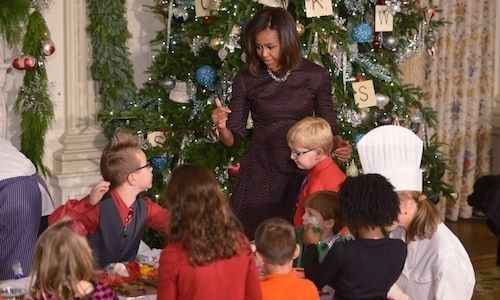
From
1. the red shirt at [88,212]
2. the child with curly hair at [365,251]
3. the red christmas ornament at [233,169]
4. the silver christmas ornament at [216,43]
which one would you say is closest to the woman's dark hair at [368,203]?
the child with curly hair at [365,251]

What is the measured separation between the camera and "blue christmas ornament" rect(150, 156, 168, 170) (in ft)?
16.6

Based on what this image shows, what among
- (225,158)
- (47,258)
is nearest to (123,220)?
(47,258)

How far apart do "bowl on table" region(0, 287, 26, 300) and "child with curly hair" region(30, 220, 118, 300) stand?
23 cm

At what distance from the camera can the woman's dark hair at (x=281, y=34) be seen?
12.9 ft

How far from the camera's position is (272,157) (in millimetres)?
4125

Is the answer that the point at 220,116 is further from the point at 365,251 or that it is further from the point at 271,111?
the point at 365,251

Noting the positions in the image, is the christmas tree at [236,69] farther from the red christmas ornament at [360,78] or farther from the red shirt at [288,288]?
the red shirt at [288,288]

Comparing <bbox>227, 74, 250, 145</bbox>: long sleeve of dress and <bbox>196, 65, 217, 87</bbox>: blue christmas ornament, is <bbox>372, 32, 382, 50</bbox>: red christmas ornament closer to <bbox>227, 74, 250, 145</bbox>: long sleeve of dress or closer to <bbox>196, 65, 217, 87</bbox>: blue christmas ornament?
<bbox>196, 65, 217, 87</bbox>: blue christmas ornament

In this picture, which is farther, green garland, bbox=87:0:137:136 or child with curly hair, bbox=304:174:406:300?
green garland, bbox=87:0:137:136

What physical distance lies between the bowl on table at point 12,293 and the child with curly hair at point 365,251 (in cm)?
81

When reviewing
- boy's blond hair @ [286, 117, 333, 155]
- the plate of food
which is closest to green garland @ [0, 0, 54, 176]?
boy's blond hair @ [286, 117, 333, 155]

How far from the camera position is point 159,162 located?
505cm

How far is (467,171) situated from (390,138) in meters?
3.74

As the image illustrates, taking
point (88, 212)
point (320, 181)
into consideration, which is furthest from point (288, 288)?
point (320, 181)
